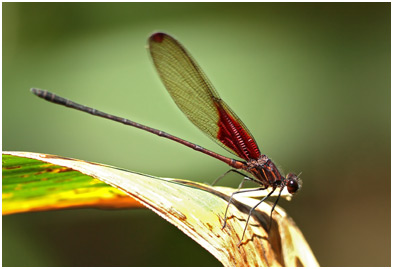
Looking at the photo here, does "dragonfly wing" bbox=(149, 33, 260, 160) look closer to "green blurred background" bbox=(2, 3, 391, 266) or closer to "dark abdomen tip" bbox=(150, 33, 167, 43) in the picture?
"dark abdomen tip" bbox=(150, 33, 167, 43)

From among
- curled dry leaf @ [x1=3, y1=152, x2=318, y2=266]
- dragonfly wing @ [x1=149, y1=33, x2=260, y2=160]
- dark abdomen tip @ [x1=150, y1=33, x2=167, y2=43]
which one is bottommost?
curled dry leaf @ [x1=3, y1=152, x2=318, y2=266]

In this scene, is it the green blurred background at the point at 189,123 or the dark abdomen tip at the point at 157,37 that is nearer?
the dark abdomen tip at the point at 157,37

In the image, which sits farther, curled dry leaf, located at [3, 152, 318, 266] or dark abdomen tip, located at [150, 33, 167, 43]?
dark abdomen tip, located at [150, 33, 167, 43]

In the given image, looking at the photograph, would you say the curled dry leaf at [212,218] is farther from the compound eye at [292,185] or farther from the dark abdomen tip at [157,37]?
the dark abdomen tip at [157,37]

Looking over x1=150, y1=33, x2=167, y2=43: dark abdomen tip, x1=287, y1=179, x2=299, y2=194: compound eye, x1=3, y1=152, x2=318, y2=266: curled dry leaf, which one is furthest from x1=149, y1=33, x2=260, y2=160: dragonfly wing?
x1=3, y1=152, x2=318, y2=266: curled dry leaf

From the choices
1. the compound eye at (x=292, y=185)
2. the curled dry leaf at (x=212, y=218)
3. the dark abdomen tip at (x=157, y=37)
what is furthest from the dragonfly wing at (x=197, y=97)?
the curled dry leaf at (x=212, y=218)

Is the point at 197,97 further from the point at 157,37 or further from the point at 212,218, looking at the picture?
the point at 212,218

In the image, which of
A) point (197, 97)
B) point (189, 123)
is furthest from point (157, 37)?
point (189, 123)
